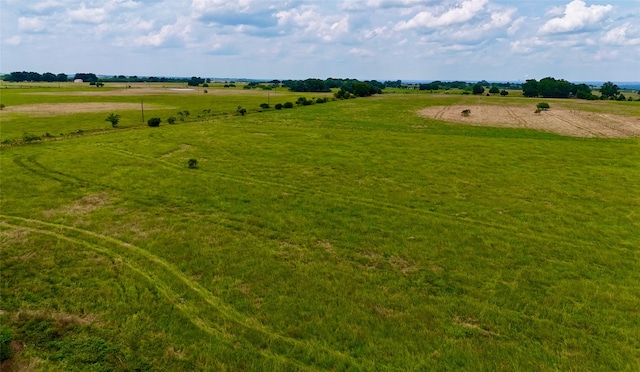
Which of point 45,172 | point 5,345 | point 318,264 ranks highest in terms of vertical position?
point 45,172

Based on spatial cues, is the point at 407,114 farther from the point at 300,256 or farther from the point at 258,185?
the point at 300,256

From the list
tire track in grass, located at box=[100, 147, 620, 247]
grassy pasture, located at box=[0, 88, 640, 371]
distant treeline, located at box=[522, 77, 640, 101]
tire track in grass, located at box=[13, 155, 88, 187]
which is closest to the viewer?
grassy pasture, located at box=[0, 88, 640, 371]

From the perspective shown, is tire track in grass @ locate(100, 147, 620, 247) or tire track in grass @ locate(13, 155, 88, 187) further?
tire track in grass @ locate(13, 155, 88, 187)

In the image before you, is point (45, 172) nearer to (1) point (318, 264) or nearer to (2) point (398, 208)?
(1) point (318, 264)

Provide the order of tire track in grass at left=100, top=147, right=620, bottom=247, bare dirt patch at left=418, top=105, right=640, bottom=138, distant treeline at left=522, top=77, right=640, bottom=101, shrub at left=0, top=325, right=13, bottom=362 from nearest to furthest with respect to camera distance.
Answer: shrub at left=0, top=325, right=13, bottom=362, tire track in grass at left=100, top=147, right=620, bottom=247, bare dirt patch at left=418, top=105, right=640, bottom=138, distant treeline at left=522, top=77, right=640, bottom=101

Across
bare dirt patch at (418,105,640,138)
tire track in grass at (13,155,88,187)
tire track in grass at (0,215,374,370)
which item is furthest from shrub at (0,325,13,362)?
bare dirt patch at (418,105,640,138)

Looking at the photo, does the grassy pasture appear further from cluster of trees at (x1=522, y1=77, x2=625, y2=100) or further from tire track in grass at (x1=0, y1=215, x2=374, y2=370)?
cluster of trees at (x1=522, y1=77, x2=625, y2=100)

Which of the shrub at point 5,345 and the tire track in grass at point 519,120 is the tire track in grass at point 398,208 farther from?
the tire track in grass at point 519,120

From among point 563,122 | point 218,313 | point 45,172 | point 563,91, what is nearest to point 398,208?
point 218,313
